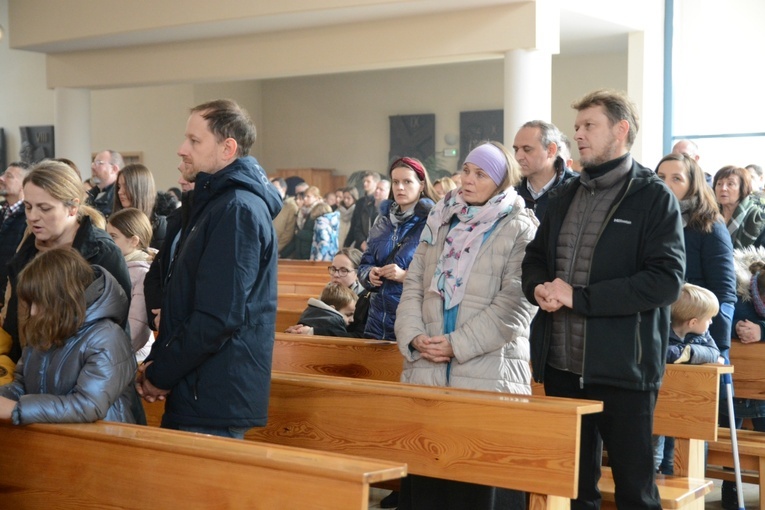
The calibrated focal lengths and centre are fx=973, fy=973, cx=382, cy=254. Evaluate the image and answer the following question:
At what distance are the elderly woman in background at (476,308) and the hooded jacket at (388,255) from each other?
78 cm

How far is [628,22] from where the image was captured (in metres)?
10.9

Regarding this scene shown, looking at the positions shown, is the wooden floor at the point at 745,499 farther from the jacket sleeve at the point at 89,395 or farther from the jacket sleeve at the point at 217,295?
the jacket sleeve at the point at 89,395

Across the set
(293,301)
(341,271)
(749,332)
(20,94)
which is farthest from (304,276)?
(20,94)

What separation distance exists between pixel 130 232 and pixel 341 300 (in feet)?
4.31

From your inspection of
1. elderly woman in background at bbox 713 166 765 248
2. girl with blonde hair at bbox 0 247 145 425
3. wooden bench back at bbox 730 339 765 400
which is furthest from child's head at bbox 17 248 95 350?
elderly woman in background at bbox 713 166 765 248

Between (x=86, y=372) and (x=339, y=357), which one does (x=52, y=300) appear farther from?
(x=339, y=357)

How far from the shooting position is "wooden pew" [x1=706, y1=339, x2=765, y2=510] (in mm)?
4328

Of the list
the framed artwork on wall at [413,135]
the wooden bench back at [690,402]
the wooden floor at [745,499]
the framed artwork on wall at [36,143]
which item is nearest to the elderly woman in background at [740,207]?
the wooden floor at [745,499]

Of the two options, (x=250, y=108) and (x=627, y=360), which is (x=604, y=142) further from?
(x=250, y=108)

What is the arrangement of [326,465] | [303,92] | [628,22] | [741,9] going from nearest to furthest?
[326,465]
[628,22]
[741,9]
[303,92]

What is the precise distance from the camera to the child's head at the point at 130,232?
167 inches

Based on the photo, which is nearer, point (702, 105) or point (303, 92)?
point (702, 105)

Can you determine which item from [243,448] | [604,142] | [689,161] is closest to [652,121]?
[689,161]

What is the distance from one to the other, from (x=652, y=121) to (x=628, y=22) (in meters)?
1.18
